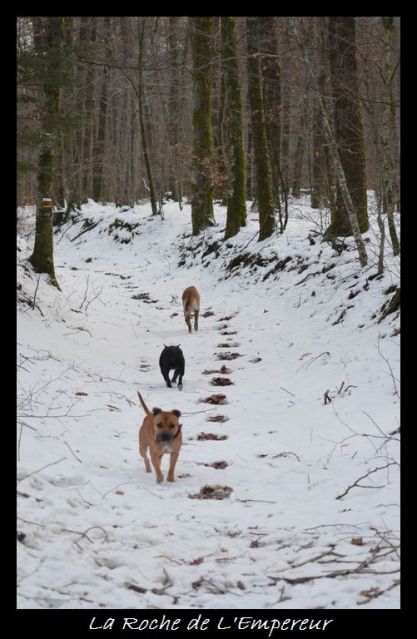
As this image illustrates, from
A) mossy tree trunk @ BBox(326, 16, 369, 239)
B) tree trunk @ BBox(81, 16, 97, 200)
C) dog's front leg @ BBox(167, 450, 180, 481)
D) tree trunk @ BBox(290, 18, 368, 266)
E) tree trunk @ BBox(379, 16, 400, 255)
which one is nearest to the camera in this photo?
dog's front leg @ BBox(167, 450, 180, 481)

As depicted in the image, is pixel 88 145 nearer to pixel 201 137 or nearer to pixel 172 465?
pixel 201 137

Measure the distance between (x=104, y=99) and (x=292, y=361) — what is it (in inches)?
1155

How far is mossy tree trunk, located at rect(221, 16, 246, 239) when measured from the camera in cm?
1873

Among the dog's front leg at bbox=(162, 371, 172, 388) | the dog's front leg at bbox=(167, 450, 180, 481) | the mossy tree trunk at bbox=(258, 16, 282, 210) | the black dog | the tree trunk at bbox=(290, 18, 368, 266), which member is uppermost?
the mossy tree trunk at bbox=(258, 16, 282, 210)

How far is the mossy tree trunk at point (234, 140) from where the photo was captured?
1873 cm

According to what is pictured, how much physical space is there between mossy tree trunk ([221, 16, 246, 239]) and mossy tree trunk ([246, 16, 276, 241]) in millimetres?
1272

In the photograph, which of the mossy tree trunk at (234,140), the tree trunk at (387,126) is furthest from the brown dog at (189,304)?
the mossy tree trunk at (234,140)

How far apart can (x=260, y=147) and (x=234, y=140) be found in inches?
105

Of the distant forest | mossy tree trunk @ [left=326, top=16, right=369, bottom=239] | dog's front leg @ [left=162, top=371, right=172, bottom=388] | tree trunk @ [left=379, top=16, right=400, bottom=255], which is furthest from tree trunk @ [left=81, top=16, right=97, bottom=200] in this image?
dog's front leg @ [left=162, top=371, right=172, bottom=388]

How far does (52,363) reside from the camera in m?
9.45

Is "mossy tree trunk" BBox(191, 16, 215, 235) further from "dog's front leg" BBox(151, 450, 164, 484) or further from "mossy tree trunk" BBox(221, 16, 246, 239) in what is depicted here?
"dog's front leg" BBox(151, 450, 164, 484)

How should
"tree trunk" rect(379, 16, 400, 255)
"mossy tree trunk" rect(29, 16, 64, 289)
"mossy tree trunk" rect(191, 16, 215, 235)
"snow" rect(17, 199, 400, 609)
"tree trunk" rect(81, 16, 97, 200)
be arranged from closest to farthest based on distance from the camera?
"snow" rect(17, 199, 400, 609), "tree trunk" rect(379, 16, 400, 255), "mossy tree trunk" rect(29, 16, 64, 289), "mossy tree trunk" rect(191, 16, 215, 235), "tree trunk" rect(81, 16, 97, 200)
